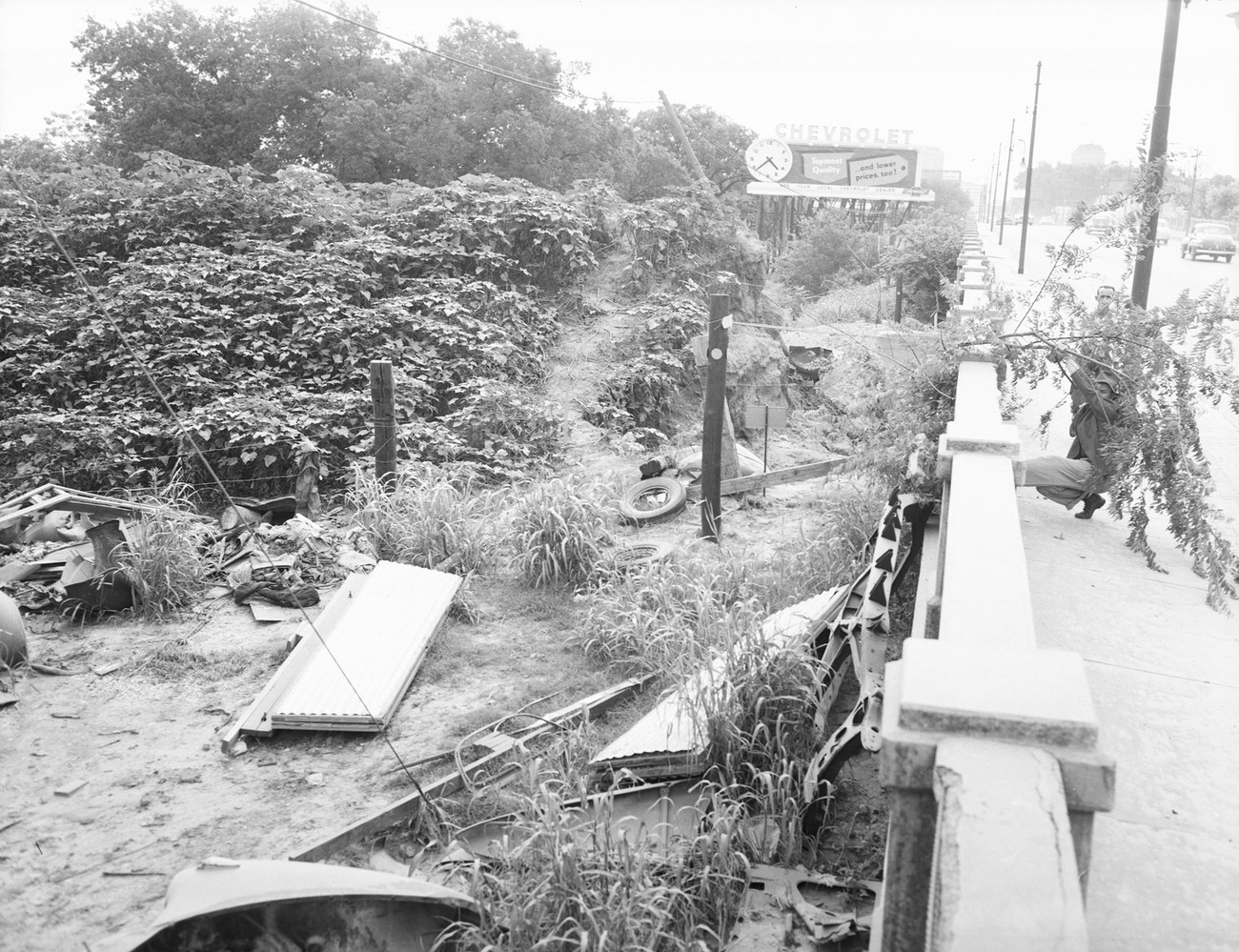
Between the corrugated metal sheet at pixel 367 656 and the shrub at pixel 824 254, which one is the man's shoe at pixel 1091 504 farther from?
the shrub at pixel 824 254

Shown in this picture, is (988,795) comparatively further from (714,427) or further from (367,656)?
(714,427)

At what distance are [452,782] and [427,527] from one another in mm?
3114

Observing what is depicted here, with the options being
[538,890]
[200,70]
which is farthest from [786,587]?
Result: [200,70]

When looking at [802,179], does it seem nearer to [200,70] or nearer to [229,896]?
[200,70]

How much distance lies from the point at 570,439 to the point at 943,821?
32.1 ft

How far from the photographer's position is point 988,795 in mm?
1643

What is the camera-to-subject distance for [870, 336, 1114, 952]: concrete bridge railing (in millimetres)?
1456

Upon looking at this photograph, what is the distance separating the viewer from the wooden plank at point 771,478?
887 centimetres

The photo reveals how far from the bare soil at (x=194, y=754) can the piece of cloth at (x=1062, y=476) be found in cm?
230

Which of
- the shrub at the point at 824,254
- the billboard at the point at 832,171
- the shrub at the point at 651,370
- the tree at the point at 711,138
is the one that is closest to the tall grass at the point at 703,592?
the shrub at the point at 651,370

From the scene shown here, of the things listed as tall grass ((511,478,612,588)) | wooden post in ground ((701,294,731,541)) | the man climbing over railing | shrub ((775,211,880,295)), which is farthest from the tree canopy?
the man climbing over railing

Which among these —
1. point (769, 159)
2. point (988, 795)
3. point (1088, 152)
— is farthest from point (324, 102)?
point (1088, 152)

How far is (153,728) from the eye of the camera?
5168mm

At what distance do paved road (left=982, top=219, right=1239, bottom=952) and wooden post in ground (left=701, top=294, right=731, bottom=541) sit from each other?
2.64m
